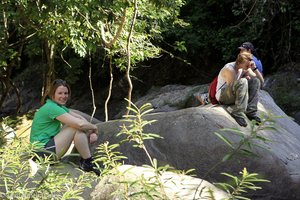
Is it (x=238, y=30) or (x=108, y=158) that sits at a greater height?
(x=238, y=30)

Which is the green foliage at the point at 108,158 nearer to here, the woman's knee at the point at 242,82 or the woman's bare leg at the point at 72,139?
the woman's bare leg at the point at 72,139

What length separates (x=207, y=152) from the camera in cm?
509

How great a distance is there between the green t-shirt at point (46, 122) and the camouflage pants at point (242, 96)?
6.73 ft

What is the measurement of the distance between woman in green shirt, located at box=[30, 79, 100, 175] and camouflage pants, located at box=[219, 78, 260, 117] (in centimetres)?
183

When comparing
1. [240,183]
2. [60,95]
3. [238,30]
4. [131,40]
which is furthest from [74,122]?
[238,30]

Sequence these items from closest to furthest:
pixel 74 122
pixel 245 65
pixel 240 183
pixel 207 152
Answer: pixel 240 183, pixel 74 122, pixel 207 152, pixel 245 65

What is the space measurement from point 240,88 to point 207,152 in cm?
101

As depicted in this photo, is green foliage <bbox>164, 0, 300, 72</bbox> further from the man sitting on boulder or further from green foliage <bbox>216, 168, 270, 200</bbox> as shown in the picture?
green foliage <bbox>216, 168, 270, 200</bbox>

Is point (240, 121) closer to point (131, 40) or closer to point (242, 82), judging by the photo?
point (242, 82)

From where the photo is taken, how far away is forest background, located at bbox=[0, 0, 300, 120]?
23.3 feet

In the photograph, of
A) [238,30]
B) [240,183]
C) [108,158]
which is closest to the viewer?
[240,183]

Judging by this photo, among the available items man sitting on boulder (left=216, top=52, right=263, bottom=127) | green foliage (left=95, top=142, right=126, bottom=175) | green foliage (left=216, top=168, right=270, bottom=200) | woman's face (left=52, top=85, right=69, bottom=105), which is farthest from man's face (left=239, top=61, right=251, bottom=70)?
green foliage (left=216, top=168, right=270, bottom=200)

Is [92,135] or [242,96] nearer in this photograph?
[92,135]

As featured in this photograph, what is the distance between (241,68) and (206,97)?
108cm
